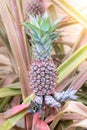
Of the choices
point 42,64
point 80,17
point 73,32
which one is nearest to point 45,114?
point 42,64

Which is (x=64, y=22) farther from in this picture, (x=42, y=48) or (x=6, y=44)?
(x=42, y=48)

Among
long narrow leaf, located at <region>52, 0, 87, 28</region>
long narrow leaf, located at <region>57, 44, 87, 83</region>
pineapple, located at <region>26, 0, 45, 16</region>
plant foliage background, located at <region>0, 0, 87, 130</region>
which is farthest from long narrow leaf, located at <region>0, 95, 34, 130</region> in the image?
pineapple, located at <region>26, 0, 45, 16</region>

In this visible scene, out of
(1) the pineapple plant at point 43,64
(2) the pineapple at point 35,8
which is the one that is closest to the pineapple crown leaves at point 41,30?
(1) the pineapple plant at point 43,64

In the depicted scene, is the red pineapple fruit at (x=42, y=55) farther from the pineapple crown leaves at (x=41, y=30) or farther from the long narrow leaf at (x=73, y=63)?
the long narrow leaf at (x=73, y=63)

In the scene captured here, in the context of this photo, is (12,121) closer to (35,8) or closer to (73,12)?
(73,12)

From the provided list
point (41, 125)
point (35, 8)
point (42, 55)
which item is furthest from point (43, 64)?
point (35, 8)

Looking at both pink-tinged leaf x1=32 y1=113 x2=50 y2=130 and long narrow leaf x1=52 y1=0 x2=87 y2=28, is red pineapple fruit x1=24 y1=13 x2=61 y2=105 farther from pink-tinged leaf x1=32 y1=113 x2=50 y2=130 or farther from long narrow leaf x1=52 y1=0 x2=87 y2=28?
long narrow leaf x1=52 y1=0 x2=87 y2=28
